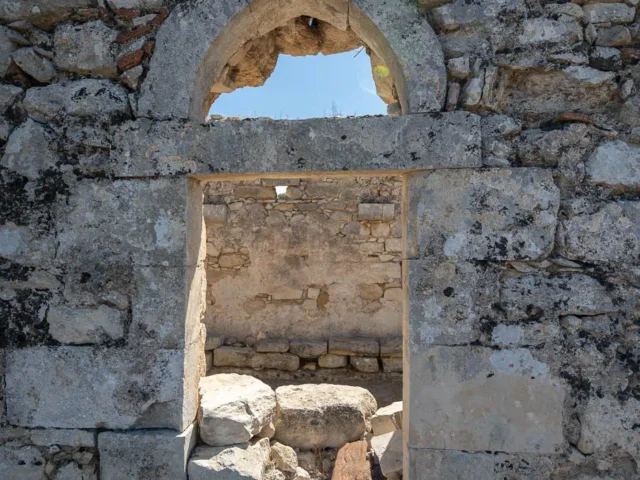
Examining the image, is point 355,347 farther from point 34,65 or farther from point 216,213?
point 34,65

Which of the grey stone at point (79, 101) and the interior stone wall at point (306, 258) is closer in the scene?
the grey stone at point (79, 101)

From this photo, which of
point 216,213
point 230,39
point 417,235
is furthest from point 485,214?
point 216,213

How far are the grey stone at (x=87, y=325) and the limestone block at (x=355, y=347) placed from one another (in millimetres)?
4314

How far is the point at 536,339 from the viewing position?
2256mm

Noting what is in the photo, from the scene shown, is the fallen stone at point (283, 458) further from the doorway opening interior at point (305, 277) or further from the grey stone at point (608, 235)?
the doorway opening interior at point (305, 277)

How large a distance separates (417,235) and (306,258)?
4.36m

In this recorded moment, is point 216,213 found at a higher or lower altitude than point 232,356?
higher

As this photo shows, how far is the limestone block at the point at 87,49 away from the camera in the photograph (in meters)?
2.49

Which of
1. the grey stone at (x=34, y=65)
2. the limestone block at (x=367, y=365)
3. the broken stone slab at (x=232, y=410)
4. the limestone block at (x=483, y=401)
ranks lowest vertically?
the limestone block at (x=367, y=365)

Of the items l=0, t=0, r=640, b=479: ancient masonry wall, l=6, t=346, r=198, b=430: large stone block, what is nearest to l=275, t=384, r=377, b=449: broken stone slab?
l=0, t=0, r=640, b=479: ancient masonry wall

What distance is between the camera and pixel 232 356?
6531 millimetres

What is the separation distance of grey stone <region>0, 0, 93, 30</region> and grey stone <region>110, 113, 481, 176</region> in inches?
29.5

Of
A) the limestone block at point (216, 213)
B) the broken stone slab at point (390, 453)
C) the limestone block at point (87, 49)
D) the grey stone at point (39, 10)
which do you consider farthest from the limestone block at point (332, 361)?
the grey stone at point (39, 10)

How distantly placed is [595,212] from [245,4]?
2.12 metres
